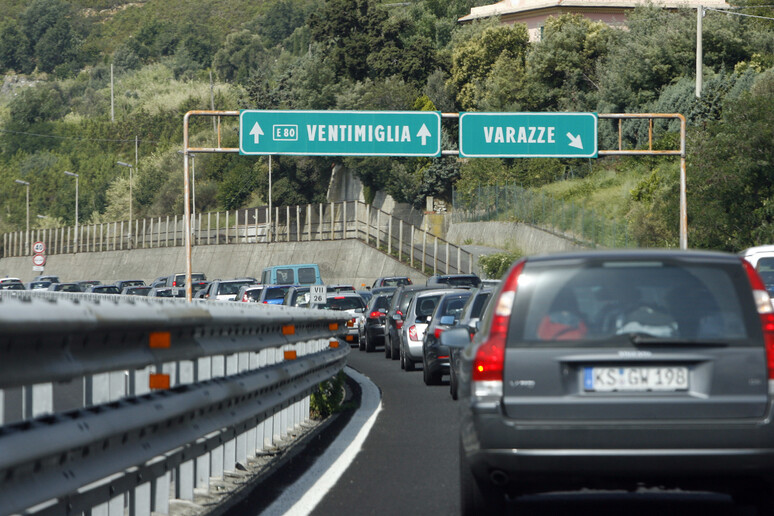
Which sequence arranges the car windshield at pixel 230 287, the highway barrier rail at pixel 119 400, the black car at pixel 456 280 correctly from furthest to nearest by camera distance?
the car windshield at pixel 230 287 < the black car at pixel 456 280 < the highway barrier rail at pixel 119 400

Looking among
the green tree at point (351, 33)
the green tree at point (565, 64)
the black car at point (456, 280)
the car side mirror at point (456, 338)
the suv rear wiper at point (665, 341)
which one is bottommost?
the car side mirror at point (456, 338)

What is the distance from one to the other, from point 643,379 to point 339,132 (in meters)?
33.0

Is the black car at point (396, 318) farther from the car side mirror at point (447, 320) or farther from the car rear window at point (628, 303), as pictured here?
the car rear window at point (628, 303)

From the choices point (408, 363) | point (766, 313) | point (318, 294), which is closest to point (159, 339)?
point (766, 313)

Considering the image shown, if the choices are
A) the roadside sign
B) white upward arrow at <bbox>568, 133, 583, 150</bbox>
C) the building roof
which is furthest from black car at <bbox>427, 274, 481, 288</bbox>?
the building roof

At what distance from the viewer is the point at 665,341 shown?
6848 millimetres

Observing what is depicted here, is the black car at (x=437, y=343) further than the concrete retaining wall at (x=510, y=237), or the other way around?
the concrete retaining wall at (x=510, y=237)

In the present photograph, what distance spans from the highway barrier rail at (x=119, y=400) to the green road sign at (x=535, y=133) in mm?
29910

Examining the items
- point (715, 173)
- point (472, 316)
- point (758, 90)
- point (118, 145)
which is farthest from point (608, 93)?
point (118, 145)

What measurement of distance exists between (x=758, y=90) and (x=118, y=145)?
125 metres

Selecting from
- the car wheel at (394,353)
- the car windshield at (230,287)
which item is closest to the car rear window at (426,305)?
the car wheel at (394,353)

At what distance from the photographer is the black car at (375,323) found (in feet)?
112

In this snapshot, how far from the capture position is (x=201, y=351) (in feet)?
25.5

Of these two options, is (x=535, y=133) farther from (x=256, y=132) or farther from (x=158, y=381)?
(x=158, y=381)
